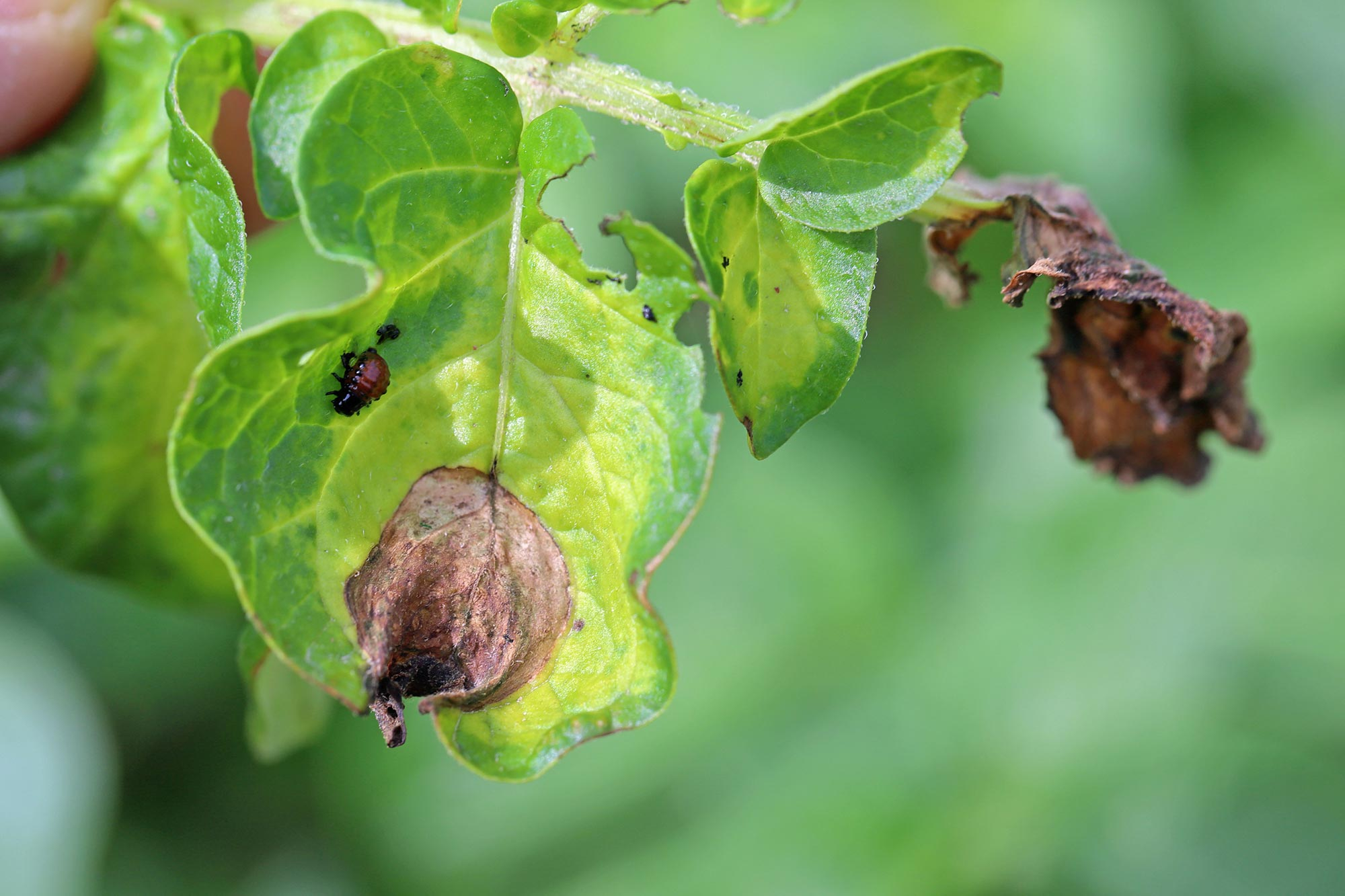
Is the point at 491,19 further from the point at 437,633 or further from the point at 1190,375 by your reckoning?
the point at 1190,375

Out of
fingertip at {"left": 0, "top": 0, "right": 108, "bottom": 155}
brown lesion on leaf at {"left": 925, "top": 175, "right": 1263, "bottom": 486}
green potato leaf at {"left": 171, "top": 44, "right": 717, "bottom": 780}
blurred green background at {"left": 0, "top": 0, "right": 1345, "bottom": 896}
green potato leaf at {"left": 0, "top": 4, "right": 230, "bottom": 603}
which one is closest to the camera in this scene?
green potato leaf at {"left": 171, "top": 44, "right": 717, "bottom": 780}

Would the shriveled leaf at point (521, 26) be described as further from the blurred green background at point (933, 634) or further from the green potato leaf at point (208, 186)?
the blurred green background at point (933, 634)

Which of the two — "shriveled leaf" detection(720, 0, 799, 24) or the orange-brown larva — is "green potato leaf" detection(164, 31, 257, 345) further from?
"shriveled leaf" detection(720, 0, 799, 24)

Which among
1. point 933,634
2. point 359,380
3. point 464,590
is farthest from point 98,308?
point 933,634

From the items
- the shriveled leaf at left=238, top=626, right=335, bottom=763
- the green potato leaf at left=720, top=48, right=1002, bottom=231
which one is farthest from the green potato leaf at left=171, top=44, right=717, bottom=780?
the shriveled leaf at left=238, top=626, right=335, bottom=763

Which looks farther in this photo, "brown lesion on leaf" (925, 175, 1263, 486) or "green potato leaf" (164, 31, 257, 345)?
"brown lesion on leaf" (925, 175, 1263, 486)

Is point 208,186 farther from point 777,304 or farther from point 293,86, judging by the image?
point 777,304

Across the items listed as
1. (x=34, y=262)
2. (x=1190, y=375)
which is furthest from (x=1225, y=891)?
(x=34, y=262)

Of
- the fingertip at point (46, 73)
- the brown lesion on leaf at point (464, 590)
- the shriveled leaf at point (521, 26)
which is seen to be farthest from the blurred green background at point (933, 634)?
the brown lesion on leaf at point (464, 590)
